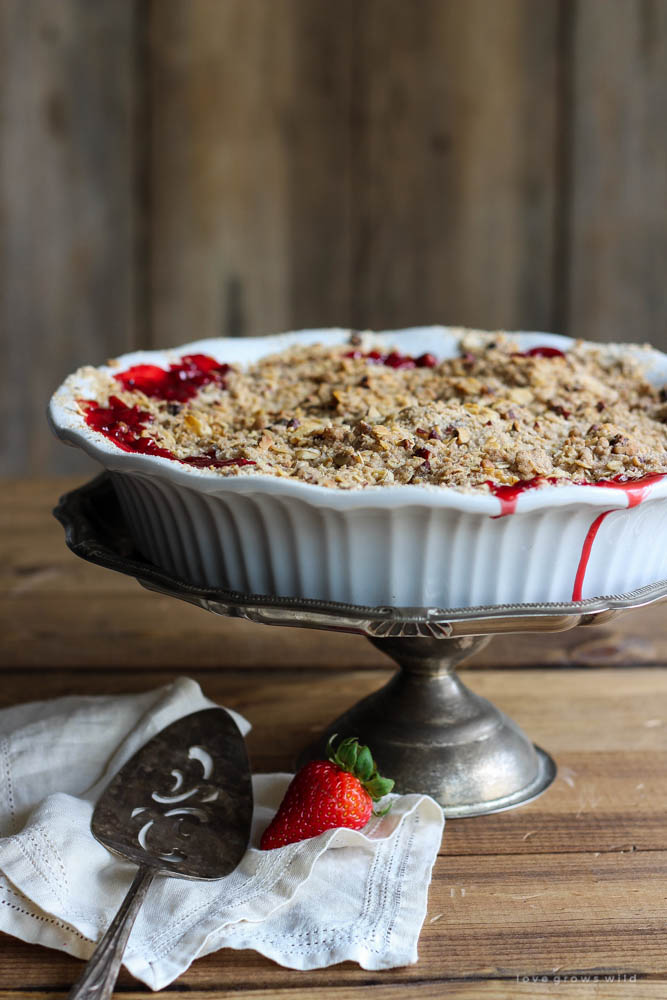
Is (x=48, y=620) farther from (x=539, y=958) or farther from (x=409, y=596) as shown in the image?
(x=539, y=958)

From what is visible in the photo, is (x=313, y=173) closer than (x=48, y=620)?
No

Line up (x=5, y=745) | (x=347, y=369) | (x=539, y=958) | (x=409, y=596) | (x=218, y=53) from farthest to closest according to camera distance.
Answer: (x=218, y=53) < (x=347, y=369) < (x=5, y=745) < (x=409, y=596) < (x=539, y=958)

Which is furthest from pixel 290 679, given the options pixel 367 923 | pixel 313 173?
pixel 313 173

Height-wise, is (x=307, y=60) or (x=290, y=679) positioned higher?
(x=307, y=60)

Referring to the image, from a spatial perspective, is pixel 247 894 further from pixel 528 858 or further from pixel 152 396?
pixel 152 396

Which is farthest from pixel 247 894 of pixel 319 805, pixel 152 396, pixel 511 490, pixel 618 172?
Answer: pixel 618 172

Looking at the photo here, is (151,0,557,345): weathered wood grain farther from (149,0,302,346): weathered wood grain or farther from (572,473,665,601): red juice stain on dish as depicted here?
(572,473,665,601): red juice stain on dish

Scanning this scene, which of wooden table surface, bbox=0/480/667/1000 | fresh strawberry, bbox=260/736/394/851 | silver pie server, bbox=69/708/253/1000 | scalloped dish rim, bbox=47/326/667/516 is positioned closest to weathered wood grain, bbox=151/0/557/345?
wooden table surface, bbox=0/480/667/1000
